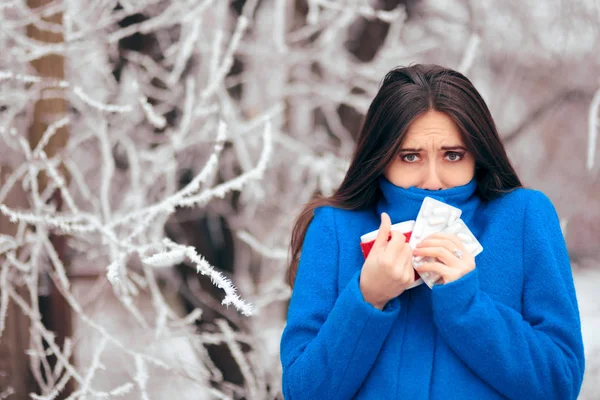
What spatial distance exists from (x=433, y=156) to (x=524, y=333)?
1.29 ft

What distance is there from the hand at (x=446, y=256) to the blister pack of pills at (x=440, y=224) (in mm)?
28

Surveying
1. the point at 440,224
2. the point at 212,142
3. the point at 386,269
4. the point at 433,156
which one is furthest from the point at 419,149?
the point at 212,142

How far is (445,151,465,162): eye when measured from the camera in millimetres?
1372

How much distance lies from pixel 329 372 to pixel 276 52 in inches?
69.4

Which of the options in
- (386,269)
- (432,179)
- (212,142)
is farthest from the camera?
(212,142)

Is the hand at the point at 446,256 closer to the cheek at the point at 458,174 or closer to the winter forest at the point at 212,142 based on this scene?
the cheek at the point at 458,174

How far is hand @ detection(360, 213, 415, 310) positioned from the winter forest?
1304 mm

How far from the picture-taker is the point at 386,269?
121cm

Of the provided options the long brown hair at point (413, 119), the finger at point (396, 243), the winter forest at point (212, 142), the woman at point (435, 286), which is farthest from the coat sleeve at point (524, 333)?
the winter forest at point (212, 142)

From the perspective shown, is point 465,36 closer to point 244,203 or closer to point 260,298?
point 244,203

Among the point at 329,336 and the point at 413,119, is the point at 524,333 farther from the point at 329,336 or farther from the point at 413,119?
the point at 413,119

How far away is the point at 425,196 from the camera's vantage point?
4.36ft

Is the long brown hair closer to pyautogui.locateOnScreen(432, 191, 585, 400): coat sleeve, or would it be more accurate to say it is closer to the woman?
the woman

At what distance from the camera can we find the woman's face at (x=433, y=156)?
135 centimetres
